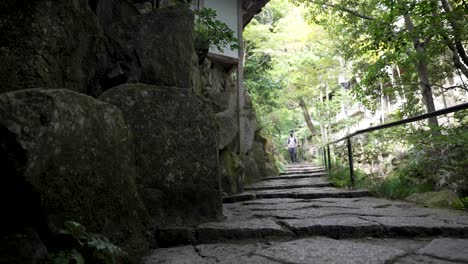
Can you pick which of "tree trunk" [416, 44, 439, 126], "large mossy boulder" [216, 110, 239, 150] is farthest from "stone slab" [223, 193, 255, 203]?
"tree trunk" [416, 44, 439, 126]

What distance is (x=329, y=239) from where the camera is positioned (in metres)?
2.22

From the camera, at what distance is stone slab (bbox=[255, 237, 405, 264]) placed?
1.75 metres

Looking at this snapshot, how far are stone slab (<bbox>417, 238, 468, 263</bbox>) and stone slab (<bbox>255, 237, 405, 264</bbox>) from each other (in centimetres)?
17

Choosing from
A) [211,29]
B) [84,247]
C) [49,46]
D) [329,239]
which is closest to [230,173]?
[211,29]

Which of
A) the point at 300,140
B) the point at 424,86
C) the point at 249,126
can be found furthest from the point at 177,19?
the point at 300,140

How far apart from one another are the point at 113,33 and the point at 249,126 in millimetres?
6046

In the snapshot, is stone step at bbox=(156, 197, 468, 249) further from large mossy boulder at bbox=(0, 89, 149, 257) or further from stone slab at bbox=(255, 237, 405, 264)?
large mossy boulder at bbox=(0, 89, 149, 257)

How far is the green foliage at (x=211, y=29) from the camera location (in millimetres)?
4461

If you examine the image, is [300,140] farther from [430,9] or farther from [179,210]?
[179,210]

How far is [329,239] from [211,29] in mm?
3663

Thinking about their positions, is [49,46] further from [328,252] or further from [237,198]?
[237,198]

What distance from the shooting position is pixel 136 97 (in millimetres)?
2490

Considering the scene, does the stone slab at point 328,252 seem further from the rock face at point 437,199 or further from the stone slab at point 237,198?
the stone slab at point 237,198

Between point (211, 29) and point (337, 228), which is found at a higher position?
point (211, 29)
